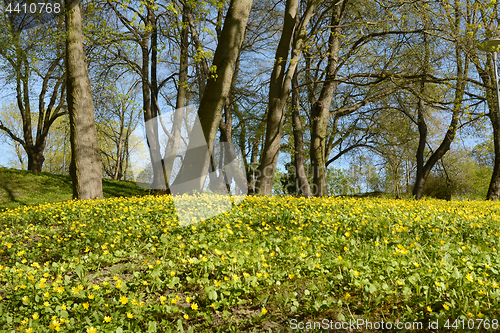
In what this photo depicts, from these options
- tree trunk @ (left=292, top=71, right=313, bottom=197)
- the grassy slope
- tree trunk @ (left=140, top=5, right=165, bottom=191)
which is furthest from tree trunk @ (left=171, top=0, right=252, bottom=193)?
the grassy slope

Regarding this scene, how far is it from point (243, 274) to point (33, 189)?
13.8 m

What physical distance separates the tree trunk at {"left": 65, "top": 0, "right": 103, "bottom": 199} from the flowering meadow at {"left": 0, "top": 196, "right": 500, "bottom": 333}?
120 inches

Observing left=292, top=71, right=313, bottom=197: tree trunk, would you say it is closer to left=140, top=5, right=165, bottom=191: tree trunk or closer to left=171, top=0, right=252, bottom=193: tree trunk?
left=171, top=0, right=252, bottom=193: tree trunk

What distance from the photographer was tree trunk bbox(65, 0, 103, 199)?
8.30m

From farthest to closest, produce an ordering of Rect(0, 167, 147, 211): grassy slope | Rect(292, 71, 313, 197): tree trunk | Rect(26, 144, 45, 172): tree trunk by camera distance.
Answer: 1. Rect(26, 144, 45, 172): tree trunk
2. Rect(0, 167, 147, 211): grassy slope
3. Rect(292, 71, 313, 197): tree trunk

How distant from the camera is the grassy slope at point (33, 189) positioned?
12625mm

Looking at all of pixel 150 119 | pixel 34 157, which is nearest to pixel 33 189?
pixel 150 119

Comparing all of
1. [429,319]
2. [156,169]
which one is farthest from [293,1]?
[429,319]

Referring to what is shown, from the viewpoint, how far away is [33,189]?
13969mm

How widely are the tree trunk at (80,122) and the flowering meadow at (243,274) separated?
120 inches

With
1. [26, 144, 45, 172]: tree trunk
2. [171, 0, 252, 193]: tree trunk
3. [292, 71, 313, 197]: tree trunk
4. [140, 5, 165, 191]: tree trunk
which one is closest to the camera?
[171, 0, 252, 193]: tree trunk

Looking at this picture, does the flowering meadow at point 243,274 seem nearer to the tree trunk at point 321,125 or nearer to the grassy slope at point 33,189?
the tree trunk at point 321,125

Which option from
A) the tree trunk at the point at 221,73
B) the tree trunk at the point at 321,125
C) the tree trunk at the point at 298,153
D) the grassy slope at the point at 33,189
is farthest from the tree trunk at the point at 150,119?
the tree trunk at the point at 221,73

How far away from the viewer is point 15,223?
6.22 m
